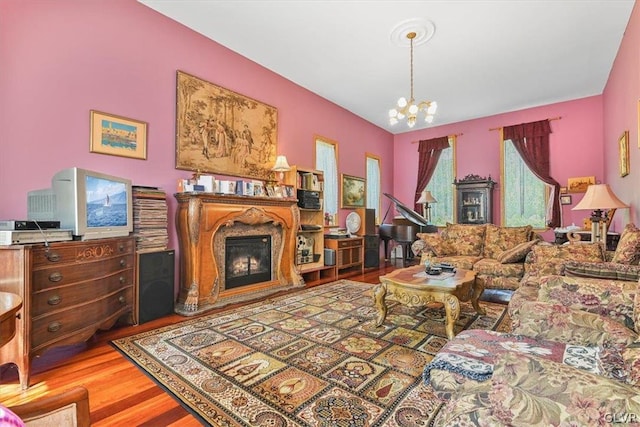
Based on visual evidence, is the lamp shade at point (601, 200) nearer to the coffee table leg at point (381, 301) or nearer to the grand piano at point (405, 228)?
the coffee table leg at point (381, 301)

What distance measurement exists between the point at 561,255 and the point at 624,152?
1.88 m

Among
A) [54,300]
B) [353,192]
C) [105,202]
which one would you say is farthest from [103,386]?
[353,192]

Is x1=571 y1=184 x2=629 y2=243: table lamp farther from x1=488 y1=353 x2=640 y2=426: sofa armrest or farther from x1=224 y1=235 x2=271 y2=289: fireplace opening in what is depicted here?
x1=224 y1=235 x2=271 y2=289: fireplace opening

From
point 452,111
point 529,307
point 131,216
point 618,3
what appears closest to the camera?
point 529,307

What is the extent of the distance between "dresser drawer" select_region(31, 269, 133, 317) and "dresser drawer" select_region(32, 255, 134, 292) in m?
0.03

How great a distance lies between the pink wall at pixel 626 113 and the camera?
129 inches

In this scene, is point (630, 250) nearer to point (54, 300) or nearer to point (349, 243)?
point (349, 243)

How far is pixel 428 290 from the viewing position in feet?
8.96

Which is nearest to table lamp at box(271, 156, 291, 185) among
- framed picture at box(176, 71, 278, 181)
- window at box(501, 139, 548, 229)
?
framed picture at box(176, 71, 278, 181)

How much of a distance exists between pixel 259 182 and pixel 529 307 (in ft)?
11.6

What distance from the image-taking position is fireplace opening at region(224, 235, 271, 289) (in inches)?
157

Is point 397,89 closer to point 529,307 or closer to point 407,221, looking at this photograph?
point 407,221

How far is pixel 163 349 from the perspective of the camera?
246 centimetres

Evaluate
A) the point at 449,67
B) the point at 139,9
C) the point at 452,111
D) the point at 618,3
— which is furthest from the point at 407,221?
the point at 139,9
